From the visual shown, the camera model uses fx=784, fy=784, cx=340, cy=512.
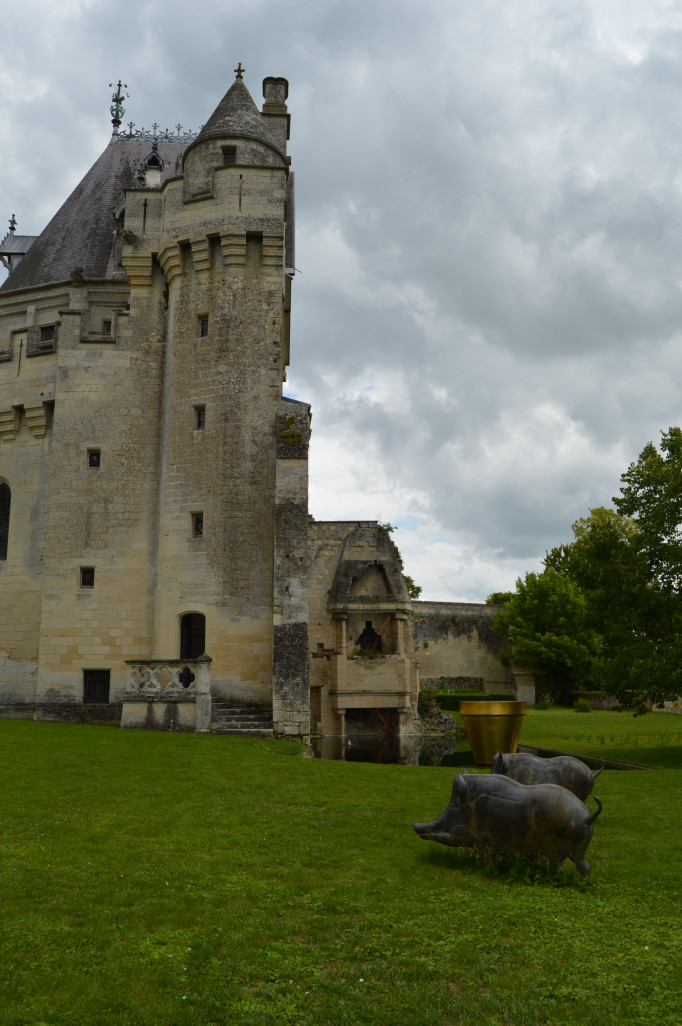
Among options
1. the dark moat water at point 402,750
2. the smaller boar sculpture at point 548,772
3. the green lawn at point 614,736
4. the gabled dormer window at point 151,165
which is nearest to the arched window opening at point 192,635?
the dark moat water at point 402,750

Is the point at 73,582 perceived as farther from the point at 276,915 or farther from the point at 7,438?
the point at 276,915

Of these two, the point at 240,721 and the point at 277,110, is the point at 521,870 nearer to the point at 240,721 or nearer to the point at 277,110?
the point at 240,721

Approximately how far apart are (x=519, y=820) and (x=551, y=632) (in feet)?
128

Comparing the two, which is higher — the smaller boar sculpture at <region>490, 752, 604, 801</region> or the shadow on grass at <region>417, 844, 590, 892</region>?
the smaller boar sculpture at <region>490, 752, 604, 801</region>

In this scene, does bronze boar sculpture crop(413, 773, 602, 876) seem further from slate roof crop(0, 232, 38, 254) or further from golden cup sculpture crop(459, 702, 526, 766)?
slate roof crop(0, 232, 38, 254)

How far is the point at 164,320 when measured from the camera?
2627cm

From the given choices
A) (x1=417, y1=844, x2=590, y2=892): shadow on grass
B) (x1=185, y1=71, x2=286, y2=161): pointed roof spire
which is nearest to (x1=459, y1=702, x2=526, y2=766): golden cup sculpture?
(x1=417, y1=844, x2=590, y2=892): shadow on grass

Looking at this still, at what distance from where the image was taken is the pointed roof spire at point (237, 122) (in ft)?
82.9

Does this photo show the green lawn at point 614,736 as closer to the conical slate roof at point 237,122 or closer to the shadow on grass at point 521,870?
the shadow on grass at point 521,870

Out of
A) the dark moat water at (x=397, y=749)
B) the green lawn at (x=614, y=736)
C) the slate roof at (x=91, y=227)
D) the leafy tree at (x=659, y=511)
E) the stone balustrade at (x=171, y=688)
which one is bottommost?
the dark moat water at (x=397, y=749)

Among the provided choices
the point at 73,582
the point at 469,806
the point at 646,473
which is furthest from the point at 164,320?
the point at 469,806

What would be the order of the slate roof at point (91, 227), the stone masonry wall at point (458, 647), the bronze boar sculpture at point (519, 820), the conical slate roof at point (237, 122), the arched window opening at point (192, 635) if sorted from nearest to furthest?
1. the bronze boar sculpture at point (519, 820)
2. the arched window opening at point (192, 635)
3. the conical slate roof at point (237, 122)
4. the slate roof at point (91, 227)
5. the stone masonry wall at point (458, 647)

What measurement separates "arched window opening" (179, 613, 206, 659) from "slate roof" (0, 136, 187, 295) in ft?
44.7

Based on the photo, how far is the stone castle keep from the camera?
22.2 metres
